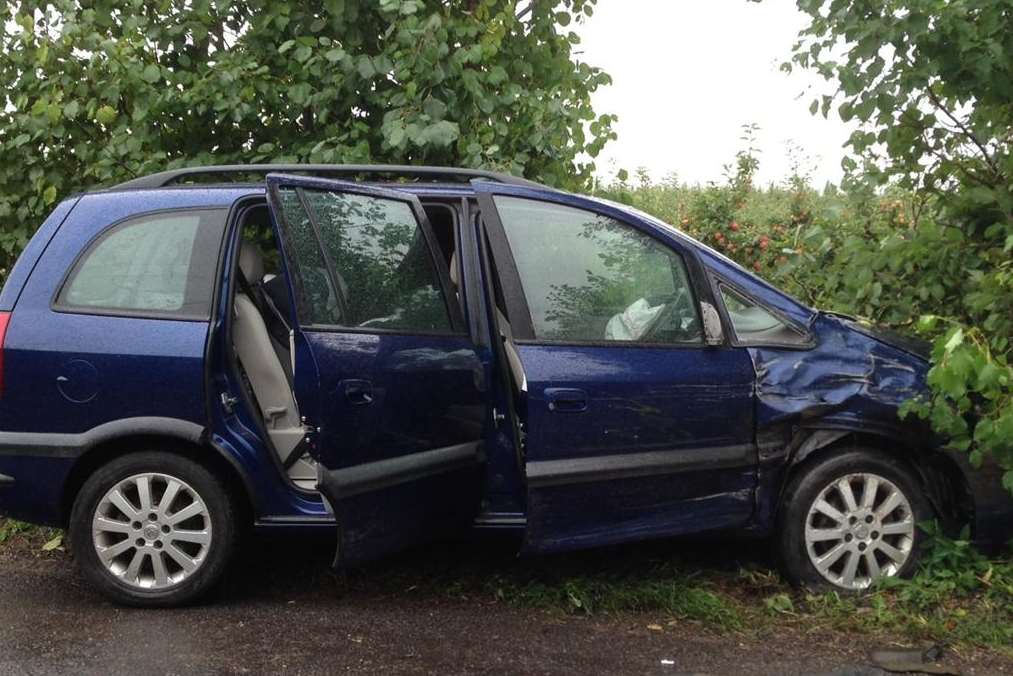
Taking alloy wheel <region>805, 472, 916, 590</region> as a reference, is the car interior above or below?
above

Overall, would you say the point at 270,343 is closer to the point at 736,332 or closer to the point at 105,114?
the point at 736,332

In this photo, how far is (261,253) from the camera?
565 cm

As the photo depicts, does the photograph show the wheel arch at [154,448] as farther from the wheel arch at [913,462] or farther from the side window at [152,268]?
the wheel arch at [913,462]

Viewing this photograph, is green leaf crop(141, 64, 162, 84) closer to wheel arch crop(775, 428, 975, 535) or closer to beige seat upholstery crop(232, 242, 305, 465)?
beige seat upholstery crop(232, 242, 305, 465)

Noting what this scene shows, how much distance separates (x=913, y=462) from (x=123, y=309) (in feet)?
11.0

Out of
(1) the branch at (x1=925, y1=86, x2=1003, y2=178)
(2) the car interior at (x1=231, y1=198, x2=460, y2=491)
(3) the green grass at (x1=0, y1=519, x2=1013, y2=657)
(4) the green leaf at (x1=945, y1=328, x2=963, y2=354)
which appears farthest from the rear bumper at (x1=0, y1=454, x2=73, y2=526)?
(1) the branch at (x1=925, y1=86, x2=1003, y2=178)

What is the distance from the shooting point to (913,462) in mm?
5219

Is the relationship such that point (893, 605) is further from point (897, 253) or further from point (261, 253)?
point (261, 253)

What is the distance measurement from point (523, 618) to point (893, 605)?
1501 millimetres

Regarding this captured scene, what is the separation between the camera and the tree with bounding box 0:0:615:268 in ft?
23.8

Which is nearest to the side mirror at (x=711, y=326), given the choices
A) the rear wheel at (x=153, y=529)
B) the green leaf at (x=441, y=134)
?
the rear wheel at (x=153, y=529)

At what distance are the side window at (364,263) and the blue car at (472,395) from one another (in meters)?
0.01

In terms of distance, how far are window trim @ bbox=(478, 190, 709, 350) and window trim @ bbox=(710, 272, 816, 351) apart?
0.04 metres

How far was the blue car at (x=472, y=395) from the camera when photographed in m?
4.94
